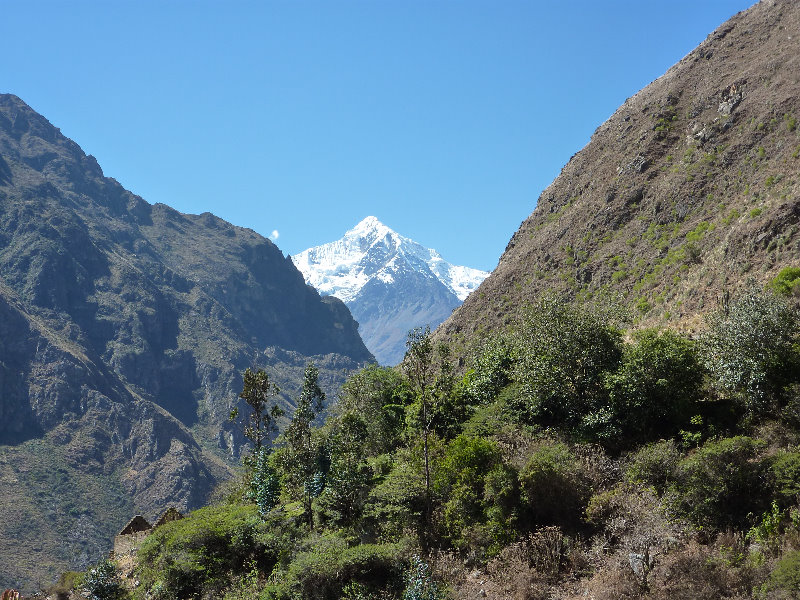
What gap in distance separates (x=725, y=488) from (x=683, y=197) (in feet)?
145

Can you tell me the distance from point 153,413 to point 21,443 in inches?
1456

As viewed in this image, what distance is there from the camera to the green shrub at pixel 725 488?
46.9 ft

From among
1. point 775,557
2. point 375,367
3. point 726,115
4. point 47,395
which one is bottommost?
point 775,557

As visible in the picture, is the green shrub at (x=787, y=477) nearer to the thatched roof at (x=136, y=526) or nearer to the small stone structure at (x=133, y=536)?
the small stone structure at (x=133, y=536)

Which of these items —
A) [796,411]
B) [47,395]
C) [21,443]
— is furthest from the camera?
[47,395]

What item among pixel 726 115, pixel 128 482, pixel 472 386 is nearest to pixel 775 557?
pixel 472 386

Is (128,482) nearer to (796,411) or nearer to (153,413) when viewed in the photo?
(153,413)

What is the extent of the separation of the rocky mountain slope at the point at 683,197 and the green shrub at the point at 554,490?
57.9 feet

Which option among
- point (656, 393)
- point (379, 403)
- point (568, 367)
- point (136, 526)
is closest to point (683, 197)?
point (379, 403)

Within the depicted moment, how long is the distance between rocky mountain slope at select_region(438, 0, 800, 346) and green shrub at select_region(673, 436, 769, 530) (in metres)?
17.9

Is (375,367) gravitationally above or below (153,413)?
below

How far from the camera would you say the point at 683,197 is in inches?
2058

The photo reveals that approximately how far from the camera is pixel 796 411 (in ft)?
53.4

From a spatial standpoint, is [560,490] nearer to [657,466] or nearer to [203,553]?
[657,466]
